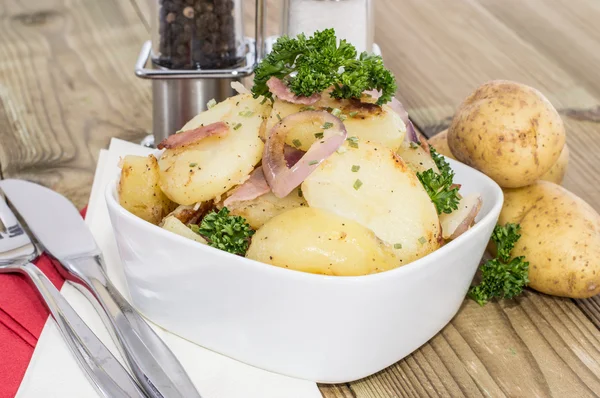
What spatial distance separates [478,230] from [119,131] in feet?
3.07

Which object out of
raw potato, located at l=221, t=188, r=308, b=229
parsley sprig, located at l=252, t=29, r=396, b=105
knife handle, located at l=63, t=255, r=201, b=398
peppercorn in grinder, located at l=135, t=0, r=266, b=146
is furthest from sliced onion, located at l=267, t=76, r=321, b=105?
peppercorn in grinder, located at l=135, t=0, r=266, b=146

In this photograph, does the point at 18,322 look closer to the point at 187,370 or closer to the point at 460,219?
the point at 187,370

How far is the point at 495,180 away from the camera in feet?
4.17

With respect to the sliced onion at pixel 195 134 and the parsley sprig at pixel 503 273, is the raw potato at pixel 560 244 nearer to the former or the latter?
the parsley sprig at pixel 503 273

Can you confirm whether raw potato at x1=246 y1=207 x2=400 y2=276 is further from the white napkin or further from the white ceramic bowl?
the white napkin

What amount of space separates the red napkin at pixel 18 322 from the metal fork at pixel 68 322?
0.7 inches

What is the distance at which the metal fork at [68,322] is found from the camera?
0.98 m

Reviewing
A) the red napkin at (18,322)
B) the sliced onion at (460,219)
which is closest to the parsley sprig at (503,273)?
the sliced onion at (460,219)

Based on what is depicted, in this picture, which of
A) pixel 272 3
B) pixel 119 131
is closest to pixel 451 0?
pixel 272 3

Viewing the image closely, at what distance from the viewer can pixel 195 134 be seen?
1068 mm

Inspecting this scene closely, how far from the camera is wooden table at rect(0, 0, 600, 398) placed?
1092 millimetres

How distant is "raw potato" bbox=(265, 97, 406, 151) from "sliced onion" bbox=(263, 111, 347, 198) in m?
0.01

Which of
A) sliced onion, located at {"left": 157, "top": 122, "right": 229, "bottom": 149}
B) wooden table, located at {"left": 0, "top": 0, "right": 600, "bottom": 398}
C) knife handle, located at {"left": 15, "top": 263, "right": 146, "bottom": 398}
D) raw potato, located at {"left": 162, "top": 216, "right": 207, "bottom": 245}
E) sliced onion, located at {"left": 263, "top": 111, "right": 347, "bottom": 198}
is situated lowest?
wooden table, located at {"left": 0, "top": 0, "right": 600, "bottom": 398}

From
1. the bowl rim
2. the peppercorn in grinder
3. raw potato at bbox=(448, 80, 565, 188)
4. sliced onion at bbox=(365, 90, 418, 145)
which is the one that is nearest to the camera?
the bowl rim
